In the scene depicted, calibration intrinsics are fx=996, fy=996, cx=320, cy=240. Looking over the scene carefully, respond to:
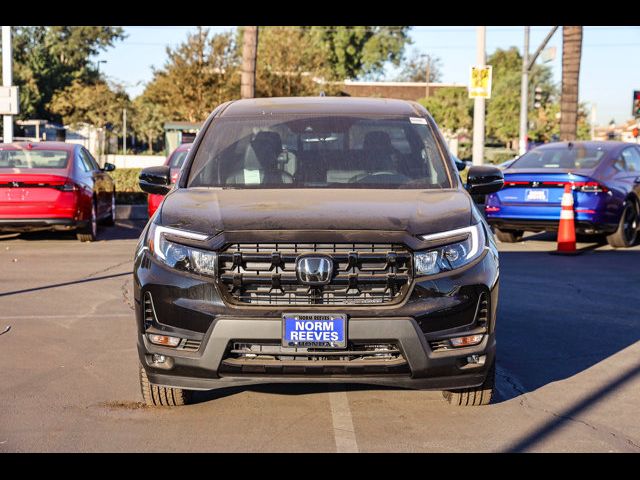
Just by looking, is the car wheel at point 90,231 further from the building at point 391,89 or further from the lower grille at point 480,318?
the building at point 391,89

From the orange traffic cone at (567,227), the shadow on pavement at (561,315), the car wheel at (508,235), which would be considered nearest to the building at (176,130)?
the car wheel at (508,235)

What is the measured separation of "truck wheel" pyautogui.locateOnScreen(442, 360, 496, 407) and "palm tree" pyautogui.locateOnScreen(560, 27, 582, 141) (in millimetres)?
21204

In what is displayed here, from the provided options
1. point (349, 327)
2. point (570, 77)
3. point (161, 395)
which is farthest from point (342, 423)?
point (570, 77)

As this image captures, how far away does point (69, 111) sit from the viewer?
59.8 metres

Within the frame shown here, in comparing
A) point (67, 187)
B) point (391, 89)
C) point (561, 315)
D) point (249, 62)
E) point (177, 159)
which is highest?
point (391, 89)

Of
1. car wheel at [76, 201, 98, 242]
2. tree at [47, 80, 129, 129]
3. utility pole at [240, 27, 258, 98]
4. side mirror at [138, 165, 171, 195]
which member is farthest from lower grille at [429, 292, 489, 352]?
tree at [47, 80, 129, 129]

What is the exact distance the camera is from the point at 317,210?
17.5 feet

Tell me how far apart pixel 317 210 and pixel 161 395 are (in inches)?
54.7

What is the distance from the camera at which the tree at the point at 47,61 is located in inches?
2537

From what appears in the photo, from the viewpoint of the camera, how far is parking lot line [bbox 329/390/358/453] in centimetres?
494

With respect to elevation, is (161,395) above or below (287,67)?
below

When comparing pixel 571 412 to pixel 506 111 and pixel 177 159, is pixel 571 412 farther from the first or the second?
pixel 506 111

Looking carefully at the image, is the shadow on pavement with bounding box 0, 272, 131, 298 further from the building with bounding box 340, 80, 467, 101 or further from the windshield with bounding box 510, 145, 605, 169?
the building with bounding box 340, 80, 467, 101
